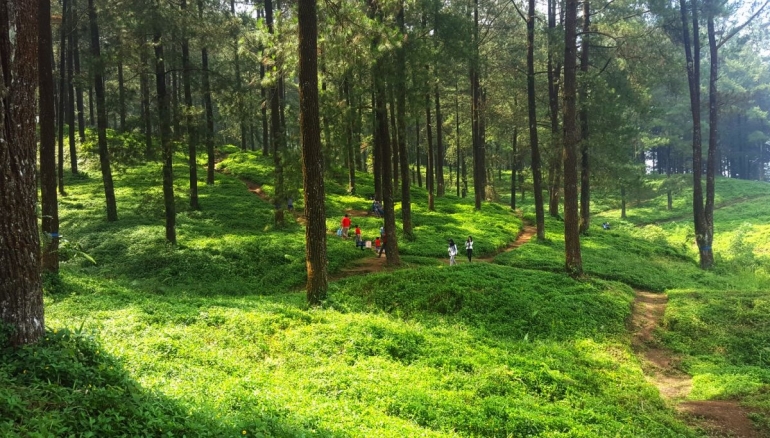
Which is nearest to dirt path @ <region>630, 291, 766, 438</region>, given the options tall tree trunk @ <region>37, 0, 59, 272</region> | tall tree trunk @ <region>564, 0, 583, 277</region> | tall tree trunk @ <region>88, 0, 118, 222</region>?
tall tree trunk @ <region>564, 0, 583, 277</region>

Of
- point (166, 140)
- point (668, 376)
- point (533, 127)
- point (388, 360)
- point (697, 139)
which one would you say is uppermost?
point (533, 127)

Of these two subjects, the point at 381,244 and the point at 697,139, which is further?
the point at 697,139

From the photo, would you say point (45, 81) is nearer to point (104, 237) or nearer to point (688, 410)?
point (104, 237)

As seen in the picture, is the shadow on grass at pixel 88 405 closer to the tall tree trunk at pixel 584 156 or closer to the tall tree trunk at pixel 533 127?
the tall tree trunk at pixel 533 127

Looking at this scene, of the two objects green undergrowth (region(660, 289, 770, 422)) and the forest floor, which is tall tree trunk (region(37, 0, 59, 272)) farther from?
green undergrowth (region(660, 289, 770, 422))

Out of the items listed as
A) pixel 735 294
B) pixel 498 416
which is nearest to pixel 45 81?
pixel 498 416

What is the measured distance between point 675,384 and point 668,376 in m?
0.47

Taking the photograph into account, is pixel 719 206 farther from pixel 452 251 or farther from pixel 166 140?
pixel 166 140

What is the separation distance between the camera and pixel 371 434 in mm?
5375

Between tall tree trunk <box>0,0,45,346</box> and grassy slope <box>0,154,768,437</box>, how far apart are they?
0.43 metres

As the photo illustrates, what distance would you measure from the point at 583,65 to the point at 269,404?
79.0ft

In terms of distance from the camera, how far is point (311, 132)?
1072cm

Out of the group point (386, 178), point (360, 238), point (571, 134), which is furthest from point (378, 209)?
point (571, 134)

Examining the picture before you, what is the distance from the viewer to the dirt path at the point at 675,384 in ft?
24.2
